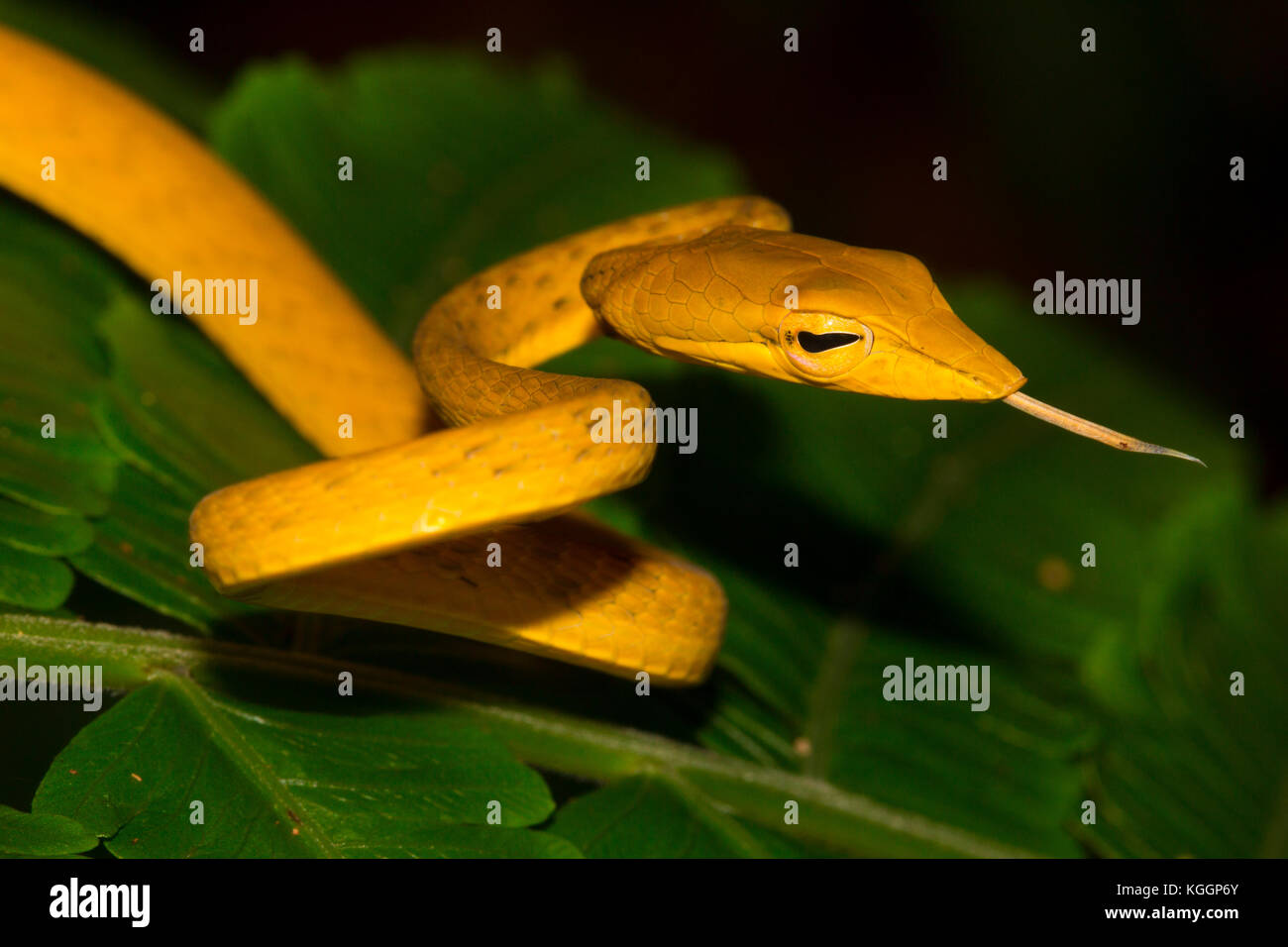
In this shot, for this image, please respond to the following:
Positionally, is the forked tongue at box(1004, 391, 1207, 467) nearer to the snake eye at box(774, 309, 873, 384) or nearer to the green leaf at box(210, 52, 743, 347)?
the snake eye at box(774, 309, 873, 384)

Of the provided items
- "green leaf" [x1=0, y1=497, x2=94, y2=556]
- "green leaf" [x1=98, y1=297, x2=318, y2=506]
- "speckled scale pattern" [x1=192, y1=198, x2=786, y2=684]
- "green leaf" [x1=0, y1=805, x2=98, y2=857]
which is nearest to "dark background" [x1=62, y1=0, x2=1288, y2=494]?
"speckled scale pattern" [x1=192, y1=198, x2=786, y2=684]

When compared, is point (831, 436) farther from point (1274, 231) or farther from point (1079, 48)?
point (1274, 231)

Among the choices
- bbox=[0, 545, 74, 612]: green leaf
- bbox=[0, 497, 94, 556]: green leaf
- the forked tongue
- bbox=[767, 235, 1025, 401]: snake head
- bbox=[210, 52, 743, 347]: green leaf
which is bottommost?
bbox=[0, 545, 74, 612]: green leaf

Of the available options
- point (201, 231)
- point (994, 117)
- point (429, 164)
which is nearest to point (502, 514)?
point (201, 231)

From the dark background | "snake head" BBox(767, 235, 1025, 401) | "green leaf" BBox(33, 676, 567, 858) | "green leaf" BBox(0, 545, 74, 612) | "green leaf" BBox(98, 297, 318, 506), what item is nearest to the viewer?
"green leaf" BBox(33, 676, 567, 858)

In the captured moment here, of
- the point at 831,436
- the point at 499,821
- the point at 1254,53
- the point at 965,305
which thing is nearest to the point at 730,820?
the point at 499,821

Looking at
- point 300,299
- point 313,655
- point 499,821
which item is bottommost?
point 499,821

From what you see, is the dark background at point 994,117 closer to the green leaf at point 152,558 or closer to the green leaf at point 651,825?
the green leaf at point 651,825

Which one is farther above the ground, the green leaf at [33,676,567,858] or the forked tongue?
the forked tongue
